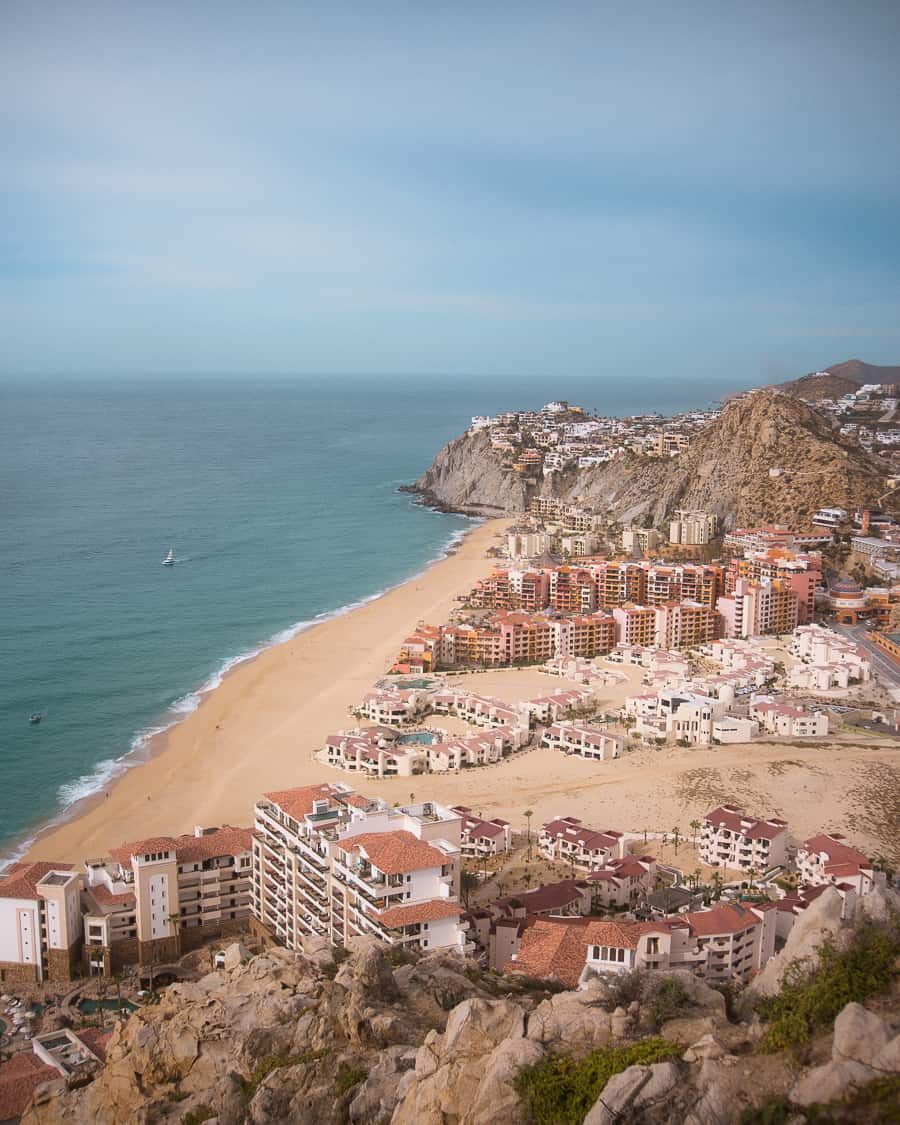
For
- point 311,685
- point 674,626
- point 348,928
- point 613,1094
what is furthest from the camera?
point 674,626

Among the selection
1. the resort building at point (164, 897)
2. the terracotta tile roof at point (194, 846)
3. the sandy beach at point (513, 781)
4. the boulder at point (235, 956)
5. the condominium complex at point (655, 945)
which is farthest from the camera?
the sandy beach at point (513, 781)

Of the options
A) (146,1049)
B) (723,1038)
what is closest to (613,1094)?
(723,1038)

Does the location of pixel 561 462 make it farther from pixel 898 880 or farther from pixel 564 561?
pixel 898 880

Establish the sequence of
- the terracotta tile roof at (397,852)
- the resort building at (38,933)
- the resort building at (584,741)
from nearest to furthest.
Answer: the terracotta tile roof at (397,852)
the resort building at (38,933)
the resort building at (584,741)

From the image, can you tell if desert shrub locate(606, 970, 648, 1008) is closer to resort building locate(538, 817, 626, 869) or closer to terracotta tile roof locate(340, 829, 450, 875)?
terracotta tile roof locate(340, 829, 450, 875)

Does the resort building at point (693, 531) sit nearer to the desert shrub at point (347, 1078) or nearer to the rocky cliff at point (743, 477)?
the rocky cliff at point (743, 477)

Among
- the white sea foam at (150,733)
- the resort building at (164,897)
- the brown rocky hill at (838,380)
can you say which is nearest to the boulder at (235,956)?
the resort building at (164,897)
